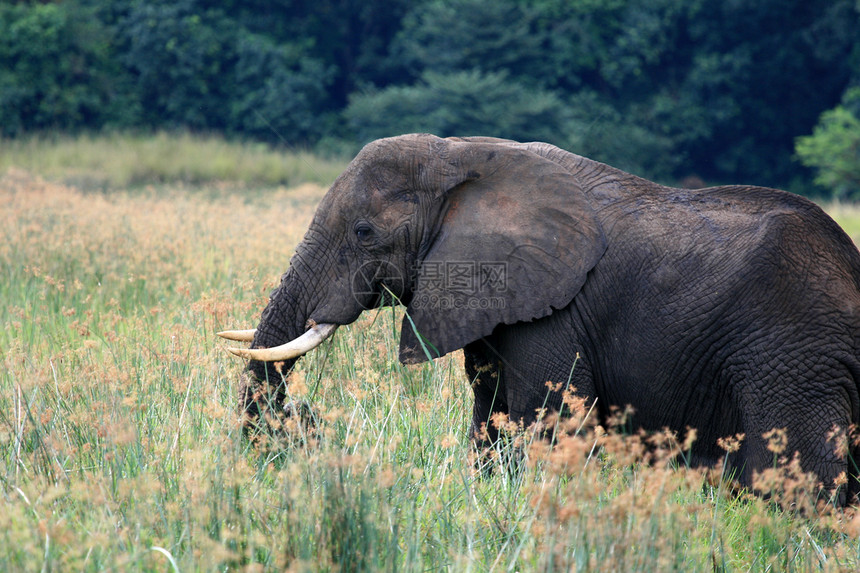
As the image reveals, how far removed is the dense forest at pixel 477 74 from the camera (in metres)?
29.7

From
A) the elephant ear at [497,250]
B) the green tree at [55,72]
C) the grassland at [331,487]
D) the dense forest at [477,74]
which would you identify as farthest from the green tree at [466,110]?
the elephant ear at [497,250]

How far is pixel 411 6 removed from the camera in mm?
35438

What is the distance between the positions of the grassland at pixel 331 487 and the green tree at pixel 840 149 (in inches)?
1077

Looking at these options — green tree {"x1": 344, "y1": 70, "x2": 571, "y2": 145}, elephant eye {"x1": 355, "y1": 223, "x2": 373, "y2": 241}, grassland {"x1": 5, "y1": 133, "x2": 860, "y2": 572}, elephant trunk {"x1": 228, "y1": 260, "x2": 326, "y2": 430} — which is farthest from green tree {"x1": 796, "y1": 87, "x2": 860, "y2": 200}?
elephant trunk {"x1": 228, "y1": 260, "x2": 326, "y2": 430}

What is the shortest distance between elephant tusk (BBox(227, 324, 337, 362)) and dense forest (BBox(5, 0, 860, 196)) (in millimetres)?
25806

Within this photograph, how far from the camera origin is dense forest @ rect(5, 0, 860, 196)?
97.3ft

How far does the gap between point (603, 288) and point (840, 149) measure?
92.4 ft

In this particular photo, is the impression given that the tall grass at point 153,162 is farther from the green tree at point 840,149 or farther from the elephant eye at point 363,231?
the green tree at point 840,149

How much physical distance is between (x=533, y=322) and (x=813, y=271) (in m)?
1.21

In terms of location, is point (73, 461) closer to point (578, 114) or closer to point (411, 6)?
point (578, 114)

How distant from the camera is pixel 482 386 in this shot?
4.32m

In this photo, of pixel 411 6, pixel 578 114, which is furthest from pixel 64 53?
pixel 578 114

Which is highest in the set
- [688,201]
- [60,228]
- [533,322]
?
[688,201]

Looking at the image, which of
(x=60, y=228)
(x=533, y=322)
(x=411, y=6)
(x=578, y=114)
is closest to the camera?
(x=533, y=322)
